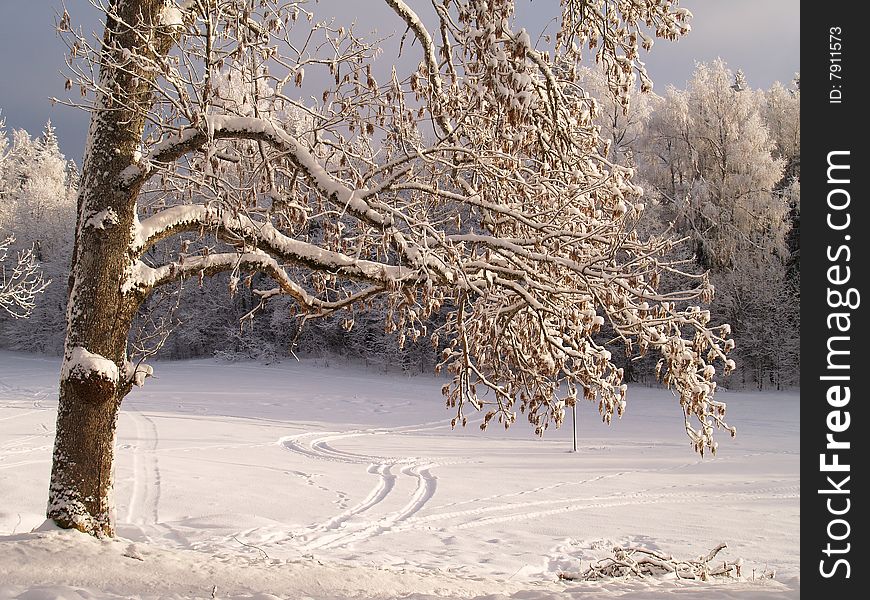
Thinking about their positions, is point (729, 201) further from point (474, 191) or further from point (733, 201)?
point (474, 191)

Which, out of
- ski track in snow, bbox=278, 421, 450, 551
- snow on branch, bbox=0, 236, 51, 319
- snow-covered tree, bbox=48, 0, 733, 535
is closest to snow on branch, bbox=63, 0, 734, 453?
snow-covered tree, bbox=48, 0, 733, 535

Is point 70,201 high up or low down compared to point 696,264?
up

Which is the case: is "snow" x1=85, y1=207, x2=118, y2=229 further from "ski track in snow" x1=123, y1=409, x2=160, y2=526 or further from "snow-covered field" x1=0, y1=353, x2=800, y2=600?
"ski track in snow" x1=123, y1=409, x2=160, y2=526

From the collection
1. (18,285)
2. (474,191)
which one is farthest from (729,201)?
(474,191)

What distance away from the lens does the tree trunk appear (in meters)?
5.48

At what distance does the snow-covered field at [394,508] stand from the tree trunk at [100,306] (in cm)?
42

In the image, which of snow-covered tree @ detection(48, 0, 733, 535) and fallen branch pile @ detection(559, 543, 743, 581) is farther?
fallen branch pile @ detection(559, 543, 743, 581)

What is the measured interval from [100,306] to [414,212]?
2.74 meters

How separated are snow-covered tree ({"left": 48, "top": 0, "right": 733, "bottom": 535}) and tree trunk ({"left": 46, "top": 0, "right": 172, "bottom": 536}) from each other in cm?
1

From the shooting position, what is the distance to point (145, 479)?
12.5 m
